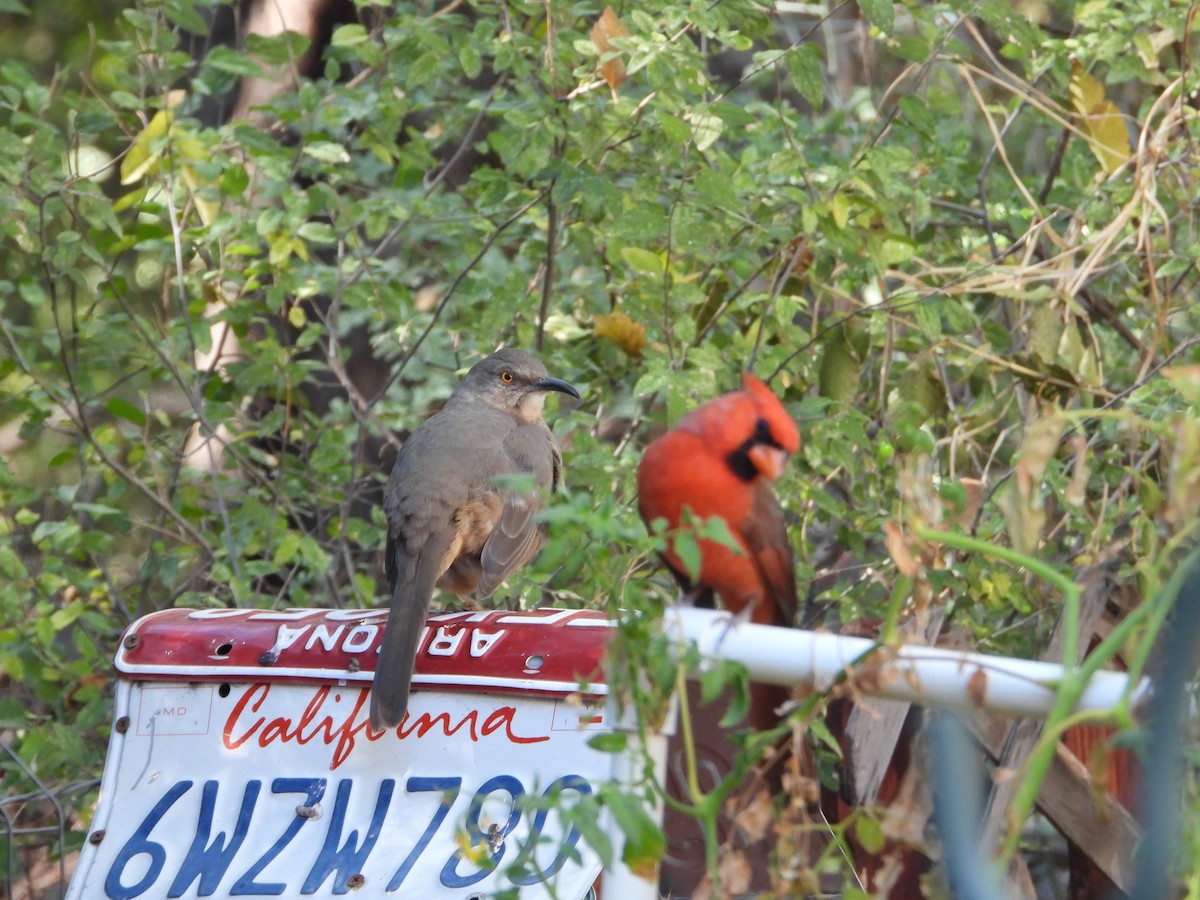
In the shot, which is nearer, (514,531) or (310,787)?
(310,787)

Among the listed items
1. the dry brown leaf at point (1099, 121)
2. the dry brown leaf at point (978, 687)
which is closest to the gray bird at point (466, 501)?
the dry brown leaf at point (1099, 121)

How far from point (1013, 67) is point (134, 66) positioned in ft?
15.9

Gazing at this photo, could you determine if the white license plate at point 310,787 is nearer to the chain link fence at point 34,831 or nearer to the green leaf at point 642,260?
the chain link fence at point 34,831

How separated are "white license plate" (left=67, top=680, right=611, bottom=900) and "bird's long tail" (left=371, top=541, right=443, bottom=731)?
5 cm

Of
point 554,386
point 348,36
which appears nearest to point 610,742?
point 554,386

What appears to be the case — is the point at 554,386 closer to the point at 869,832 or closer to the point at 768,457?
the point at 768,457

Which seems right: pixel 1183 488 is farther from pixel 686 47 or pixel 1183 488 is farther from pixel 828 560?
pixel 828 560

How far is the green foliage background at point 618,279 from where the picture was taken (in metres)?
4.80

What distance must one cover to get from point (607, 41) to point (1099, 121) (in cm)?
200

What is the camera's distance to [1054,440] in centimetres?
135

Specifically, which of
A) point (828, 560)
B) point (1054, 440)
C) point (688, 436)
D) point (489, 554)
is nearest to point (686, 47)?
point (489, 554)

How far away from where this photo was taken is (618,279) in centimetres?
582

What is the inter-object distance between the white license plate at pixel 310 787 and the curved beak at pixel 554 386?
2.16 meters

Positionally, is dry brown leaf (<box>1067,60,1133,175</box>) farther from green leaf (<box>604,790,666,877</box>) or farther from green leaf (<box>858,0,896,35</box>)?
green leaf (<box>604,790,666,877</box>)
